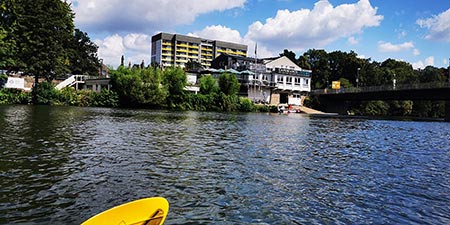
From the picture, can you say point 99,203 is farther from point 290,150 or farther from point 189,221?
point 290,150

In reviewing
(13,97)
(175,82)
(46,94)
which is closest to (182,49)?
(175,82)

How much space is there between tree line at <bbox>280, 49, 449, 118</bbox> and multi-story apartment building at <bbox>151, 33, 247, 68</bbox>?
54.1 m

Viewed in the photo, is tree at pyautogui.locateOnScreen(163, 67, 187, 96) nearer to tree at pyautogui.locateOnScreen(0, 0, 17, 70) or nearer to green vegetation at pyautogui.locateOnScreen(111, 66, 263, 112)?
green vegetation at pyautogui.locateOnScreen(111, 66, 263, 112)

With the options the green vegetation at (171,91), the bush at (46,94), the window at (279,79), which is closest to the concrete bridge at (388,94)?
the window at (279,79)

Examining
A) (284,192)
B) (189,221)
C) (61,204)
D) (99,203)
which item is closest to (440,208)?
(284,192)

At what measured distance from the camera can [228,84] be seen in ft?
257

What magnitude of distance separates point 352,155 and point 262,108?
202 feet

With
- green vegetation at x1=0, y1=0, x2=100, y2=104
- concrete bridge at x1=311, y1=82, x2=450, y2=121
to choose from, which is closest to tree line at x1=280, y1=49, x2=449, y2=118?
concrete bridge at x1=311, y1=82, x2=450, y2=121

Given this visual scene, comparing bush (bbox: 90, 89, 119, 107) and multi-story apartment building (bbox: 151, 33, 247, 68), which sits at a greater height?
multi-story apartment building (bbox: 151, 33, 247, 68)

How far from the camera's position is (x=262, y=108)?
79.2 m

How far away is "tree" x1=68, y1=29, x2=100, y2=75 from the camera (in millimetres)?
97375

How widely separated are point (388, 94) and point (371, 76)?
45.9 metres

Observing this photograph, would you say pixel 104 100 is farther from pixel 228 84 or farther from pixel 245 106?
pixel 245 106

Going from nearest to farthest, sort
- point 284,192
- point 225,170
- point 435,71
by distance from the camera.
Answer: point 284,192, point 225,170, point 435,71
